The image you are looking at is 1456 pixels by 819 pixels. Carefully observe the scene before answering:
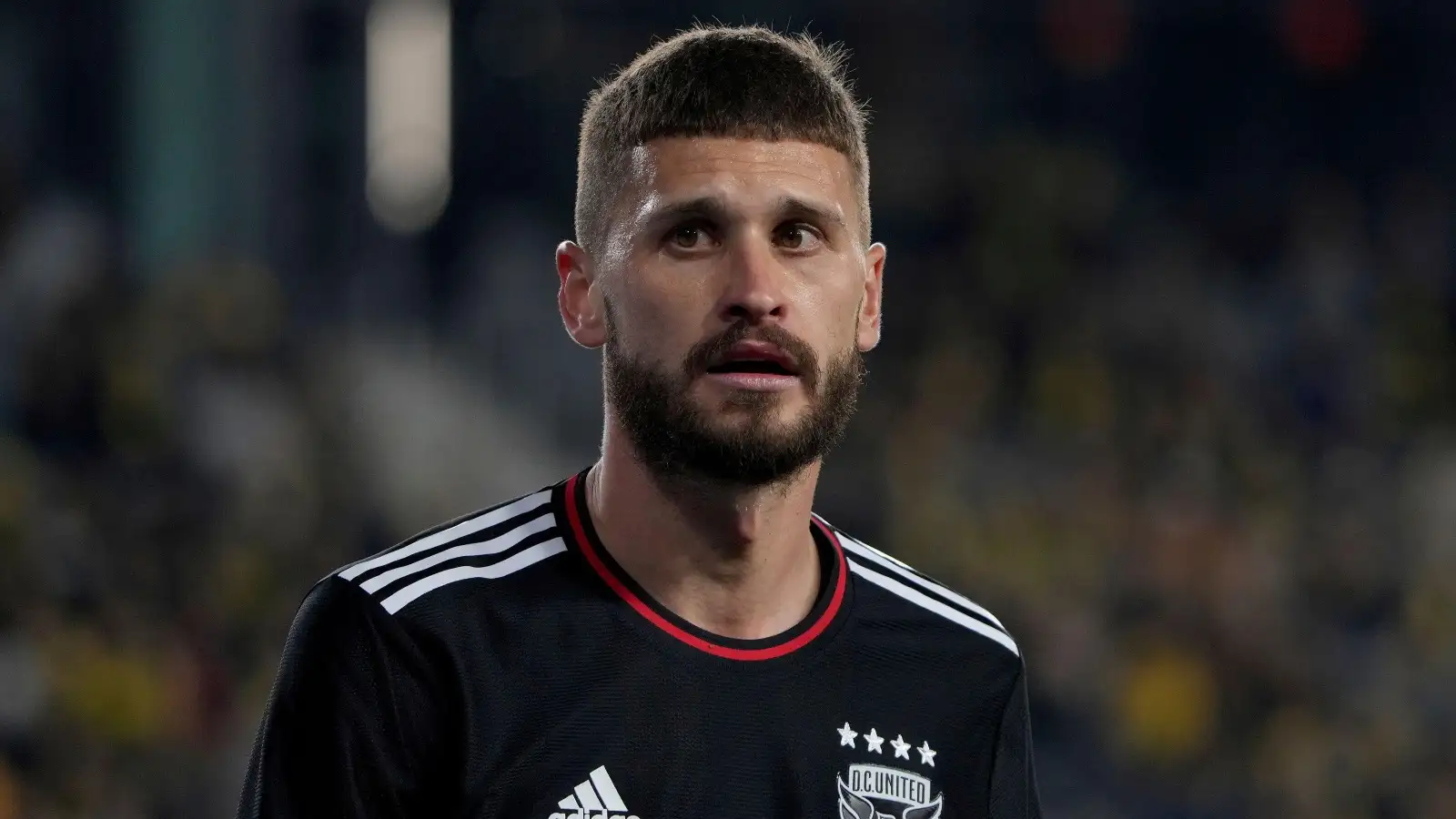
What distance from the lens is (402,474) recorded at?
319 inches

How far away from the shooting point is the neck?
8.44ft

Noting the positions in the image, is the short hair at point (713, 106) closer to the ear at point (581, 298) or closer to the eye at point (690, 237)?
the ear at point (581, 298)

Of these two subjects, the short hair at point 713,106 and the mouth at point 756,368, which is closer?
the mouth at point 756,368

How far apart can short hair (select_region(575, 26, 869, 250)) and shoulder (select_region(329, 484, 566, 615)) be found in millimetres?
445

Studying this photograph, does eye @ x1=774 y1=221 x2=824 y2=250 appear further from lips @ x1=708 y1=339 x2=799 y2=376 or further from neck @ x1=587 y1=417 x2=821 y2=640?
neck @ x1=587 y1=417 x2=821 y2=640

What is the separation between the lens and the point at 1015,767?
2771 mm

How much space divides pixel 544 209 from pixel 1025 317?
2734 mm

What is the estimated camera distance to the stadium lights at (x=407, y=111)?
890 cm

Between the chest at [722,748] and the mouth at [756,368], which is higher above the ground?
the mouth at [756,368]

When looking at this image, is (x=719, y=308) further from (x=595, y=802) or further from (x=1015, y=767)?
(x=1015, y=767)

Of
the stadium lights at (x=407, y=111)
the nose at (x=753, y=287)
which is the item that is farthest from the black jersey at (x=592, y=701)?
the stadium lights at (x=407, y=111)

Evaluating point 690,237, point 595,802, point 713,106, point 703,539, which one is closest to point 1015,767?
point 703,539

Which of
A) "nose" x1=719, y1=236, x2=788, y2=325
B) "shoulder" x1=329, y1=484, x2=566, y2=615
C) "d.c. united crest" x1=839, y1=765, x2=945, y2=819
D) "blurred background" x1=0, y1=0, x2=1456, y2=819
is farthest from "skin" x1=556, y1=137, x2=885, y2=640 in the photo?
"blurred background" x1=0, y1=0, x2=1456, y2=819

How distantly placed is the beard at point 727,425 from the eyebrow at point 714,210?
179 millimetres
